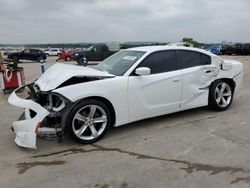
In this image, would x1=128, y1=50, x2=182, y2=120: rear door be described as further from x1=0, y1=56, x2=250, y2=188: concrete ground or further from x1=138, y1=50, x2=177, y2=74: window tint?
x1=0, y1=56, x2=250, y2=188: concrete ground

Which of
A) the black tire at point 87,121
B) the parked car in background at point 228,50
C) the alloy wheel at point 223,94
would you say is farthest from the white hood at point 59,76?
the parked car in background at point 228,50

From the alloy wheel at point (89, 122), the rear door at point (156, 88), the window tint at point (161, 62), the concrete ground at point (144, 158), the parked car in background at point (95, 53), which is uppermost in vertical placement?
the parked car in background at point (95, 53)

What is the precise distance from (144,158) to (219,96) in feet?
9.98

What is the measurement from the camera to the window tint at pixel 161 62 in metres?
5.33

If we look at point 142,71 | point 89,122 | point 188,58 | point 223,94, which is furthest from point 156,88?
point 223,94

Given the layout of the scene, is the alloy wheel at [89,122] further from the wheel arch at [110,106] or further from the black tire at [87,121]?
the wheel arch at [110,106]

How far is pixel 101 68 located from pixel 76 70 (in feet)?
2.93

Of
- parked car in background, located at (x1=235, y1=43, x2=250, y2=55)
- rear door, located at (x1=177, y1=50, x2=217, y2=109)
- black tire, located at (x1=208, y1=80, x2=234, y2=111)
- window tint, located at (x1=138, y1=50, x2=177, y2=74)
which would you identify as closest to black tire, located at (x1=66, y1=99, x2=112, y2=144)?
window tint, located at (x1=138, y1=50, x2=177, y2=74)

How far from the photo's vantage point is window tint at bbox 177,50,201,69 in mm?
5742

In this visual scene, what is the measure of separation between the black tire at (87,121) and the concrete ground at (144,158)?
0.14 m

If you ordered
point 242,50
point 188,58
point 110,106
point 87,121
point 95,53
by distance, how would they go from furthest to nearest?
point 242,50 < point 95,53 < point 188,58 < point 110,106 < point 87,121

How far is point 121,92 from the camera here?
4.82 m

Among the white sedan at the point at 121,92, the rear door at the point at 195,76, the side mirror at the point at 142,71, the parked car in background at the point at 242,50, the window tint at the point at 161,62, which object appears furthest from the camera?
the parked car in background at the point at 242,50

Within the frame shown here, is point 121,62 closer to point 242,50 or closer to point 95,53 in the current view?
point 95,53
